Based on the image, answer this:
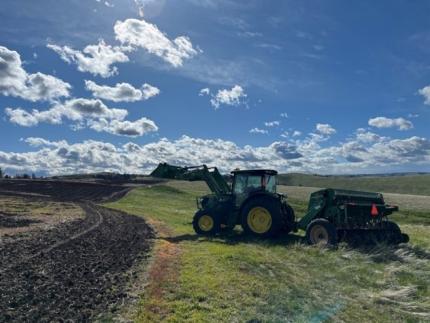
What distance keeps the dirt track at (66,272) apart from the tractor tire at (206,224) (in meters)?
2.15

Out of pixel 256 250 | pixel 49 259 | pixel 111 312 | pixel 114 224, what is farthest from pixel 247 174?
pixel 111 312

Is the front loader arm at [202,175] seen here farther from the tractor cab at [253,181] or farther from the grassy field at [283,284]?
the grassy field at [283,284]

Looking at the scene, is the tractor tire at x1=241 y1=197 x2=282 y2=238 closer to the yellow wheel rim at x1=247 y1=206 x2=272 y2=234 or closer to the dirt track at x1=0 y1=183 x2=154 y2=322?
the yellow wheel rim at x1=247 y1=206 x2=272 y2=234

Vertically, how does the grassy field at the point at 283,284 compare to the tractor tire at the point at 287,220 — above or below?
below

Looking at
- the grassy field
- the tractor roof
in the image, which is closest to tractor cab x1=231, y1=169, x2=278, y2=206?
the tractor roof

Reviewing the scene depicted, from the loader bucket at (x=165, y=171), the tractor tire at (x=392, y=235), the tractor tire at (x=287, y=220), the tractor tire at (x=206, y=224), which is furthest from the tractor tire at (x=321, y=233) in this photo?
the loader bucket at (x=165, y=171)

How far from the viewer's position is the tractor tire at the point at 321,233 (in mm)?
15305

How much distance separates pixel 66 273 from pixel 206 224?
911 cm

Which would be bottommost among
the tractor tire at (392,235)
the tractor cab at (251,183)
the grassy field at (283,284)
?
the grassy field at (283,284)

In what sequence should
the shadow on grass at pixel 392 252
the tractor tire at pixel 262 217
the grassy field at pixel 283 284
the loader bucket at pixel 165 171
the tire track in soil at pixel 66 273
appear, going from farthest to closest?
the loader bucket at pixel 165 171 < the tractor tire at pixel 262 217 < the shadow on grass at pixel 392 252 < the grassy field at pixel 283 284 < the tire track in soil at pixel 66 273

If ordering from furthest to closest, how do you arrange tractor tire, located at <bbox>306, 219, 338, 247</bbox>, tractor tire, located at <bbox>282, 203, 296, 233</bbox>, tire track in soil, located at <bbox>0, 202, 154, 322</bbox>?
tractor tire, located at <bbox>282, 203, 296, 233</bbox> → tractor tire, located at <bbox>306, 219, 338, 247</bbox> → tire track in soil, located at <bbox>0, 202, 154, 322</bbox>

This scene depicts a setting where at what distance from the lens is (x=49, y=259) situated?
11836mm

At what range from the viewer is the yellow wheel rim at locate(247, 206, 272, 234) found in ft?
56.6

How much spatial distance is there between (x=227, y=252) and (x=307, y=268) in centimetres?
246
